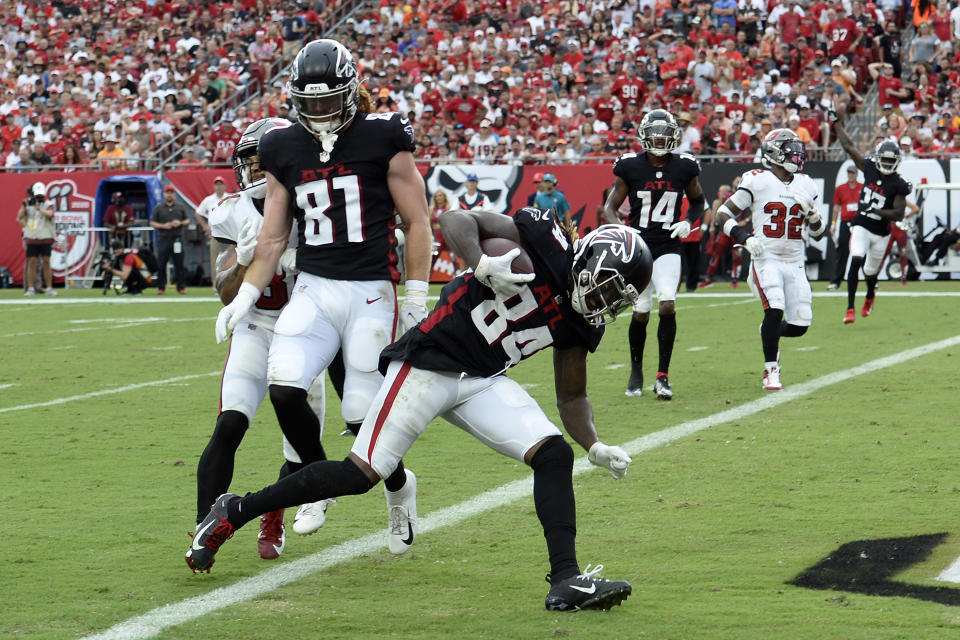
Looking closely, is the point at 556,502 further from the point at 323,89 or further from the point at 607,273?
the point at 323,89

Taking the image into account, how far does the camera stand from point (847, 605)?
386 centimetres

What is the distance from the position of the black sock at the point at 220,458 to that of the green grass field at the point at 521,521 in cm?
25

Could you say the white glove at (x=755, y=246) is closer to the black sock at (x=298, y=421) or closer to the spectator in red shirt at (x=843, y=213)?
the black sock at (x=298, y=421)

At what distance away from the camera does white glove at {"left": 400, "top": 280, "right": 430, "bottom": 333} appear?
4.63m

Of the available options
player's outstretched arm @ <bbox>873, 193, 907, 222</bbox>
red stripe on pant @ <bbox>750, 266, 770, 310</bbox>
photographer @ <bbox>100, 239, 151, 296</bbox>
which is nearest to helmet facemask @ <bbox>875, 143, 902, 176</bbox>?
player's outstretched arm @ <bbox>873, 193, 907, 222</bbox>

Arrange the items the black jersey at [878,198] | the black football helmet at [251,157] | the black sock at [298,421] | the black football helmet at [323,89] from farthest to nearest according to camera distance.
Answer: the black jersey at [878,198] < the black football helmet at [251,157] < the black football helmet at [323,89] < the black sock at [298,421]

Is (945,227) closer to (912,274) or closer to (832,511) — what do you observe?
(912,274)

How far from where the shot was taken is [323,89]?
4.52m

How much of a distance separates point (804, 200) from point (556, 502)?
235 inches

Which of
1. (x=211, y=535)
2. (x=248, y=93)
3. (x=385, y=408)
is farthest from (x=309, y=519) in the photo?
(x=248, y=93)

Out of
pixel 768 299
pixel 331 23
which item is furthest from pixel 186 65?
pixel 768 299

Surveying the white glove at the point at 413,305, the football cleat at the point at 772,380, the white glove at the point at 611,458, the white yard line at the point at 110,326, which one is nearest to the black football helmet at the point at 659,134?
the football cleat at the point at 772,380

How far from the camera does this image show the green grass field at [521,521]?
381 centimetres

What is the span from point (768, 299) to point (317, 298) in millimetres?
5268
